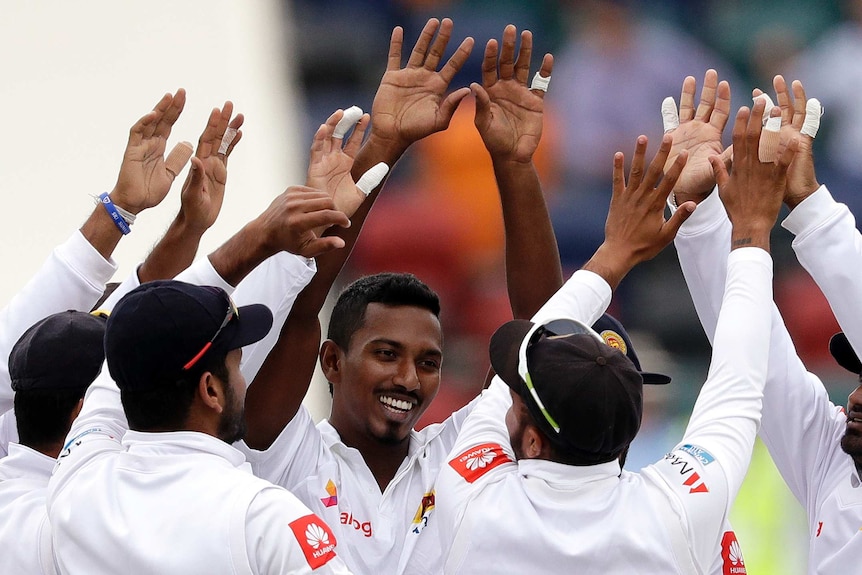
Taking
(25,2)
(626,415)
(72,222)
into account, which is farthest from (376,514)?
(25,2)

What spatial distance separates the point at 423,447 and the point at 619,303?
8.34ft

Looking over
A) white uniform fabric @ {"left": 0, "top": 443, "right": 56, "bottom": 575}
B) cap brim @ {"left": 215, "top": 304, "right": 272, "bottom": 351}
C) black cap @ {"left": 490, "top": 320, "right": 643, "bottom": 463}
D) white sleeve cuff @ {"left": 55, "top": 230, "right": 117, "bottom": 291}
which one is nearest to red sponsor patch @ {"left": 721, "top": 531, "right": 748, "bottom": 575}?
black cap @ {"left": 490, "top": 320, "right": 643, "bottom": 463}

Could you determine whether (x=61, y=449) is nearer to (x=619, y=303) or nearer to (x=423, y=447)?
(x=423, y=447)

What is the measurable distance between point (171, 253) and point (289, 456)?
499mm

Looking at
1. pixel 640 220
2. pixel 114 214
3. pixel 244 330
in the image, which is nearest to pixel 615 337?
pixel 640 220

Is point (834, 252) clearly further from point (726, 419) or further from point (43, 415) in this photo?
point (43, 415)

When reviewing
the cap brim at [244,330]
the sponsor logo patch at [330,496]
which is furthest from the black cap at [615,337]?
the cap brim at [244,330]

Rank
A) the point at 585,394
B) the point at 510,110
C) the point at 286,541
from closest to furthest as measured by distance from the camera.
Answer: the point at 286,541 → the point at 585,394 → the point at 510,110

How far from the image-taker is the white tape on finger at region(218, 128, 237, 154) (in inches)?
98.2

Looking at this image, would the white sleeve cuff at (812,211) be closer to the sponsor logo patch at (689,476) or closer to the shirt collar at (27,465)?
the sponsor logo patch at (689,476)

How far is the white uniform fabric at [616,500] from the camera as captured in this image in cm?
166

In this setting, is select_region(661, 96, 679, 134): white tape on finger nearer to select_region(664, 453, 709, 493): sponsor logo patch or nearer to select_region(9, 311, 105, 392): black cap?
select_region(664, 453, 709, 493): sponsor logo patch

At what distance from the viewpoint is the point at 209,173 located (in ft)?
8.11

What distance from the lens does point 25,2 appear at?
460cm
